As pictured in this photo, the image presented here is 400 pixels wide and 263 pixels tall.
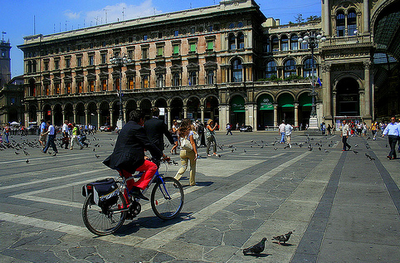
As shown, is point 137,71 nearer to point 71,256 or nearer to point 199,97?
point 199,97

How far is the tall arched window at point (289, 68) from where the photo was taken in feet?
186

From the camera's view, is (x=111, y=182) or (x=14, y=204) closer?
(x=111, y=182)

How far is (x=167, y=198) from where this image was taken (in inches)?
216

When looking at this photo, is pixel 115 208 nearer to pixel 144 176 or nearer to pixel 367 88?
pixel 144 176

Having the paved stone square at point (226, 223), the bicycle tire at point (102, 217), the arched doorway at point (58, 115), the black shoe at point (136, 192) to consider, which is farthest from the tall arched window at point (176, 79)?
the bicycle tire at point (102, 217)

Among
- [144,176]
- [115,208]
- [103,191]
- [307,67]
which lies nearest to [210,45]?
[307,67]

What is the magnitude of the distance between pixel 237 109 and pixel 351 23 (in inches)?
832

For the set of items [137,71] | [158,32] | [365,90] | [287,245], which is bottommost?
[287,245]

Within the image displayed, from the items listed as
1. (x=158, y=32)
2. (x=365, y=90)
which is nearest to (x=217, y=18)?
(x=158, y=32)

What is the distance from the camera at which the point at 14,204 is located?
6449mm

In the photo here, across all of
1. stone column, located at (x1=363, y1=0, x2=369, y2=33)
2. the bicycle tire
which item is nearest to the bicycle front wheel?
the bicycle tire

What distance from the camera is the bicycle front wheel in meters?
5.29

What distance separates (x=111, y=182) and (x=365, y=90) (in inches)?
2003

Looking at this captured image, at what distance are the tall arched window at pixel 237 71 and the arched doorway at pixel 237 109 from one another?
298 centimetres
